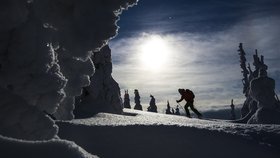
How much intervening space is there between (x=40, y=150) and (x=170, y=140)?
602 cm

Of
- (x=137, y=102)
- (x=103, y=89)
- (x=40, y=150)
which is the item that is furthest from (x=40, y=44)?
(x=137, y=102)

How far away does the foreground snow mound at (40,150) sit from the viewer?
13.9 ft

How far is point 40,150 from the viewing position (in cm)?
433

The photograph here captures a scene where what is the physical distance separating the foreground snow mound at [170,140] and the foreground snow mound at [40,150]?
16.4 feet

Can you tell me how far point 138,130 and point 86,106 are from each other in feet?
36.1

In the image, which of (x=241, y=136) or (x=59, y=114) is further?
(x=59, y=114)

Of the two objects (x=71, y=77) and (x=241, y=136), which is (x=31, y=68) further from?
(x=241, y=136)

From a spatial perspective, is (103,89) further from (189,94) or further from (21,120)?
(21,120)

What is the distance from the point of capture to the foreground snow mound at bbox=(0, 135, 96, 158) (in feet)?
13.9

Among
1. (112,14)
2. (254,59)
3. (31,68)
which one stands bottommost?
(31,68)

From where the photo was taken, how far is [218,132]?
10.6 metres

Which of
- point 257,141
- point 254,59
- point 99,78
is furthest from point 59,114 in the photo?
point 254,59

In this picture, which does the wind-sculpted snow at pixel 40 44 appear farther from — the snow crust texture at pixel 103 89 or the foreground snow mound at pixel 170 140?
the snow crust texture at pixel 103 89

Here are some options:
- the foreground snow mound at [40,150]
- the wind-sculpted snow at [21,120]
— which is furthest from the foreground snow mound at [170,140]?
the foreground snow mound at [40,150]
